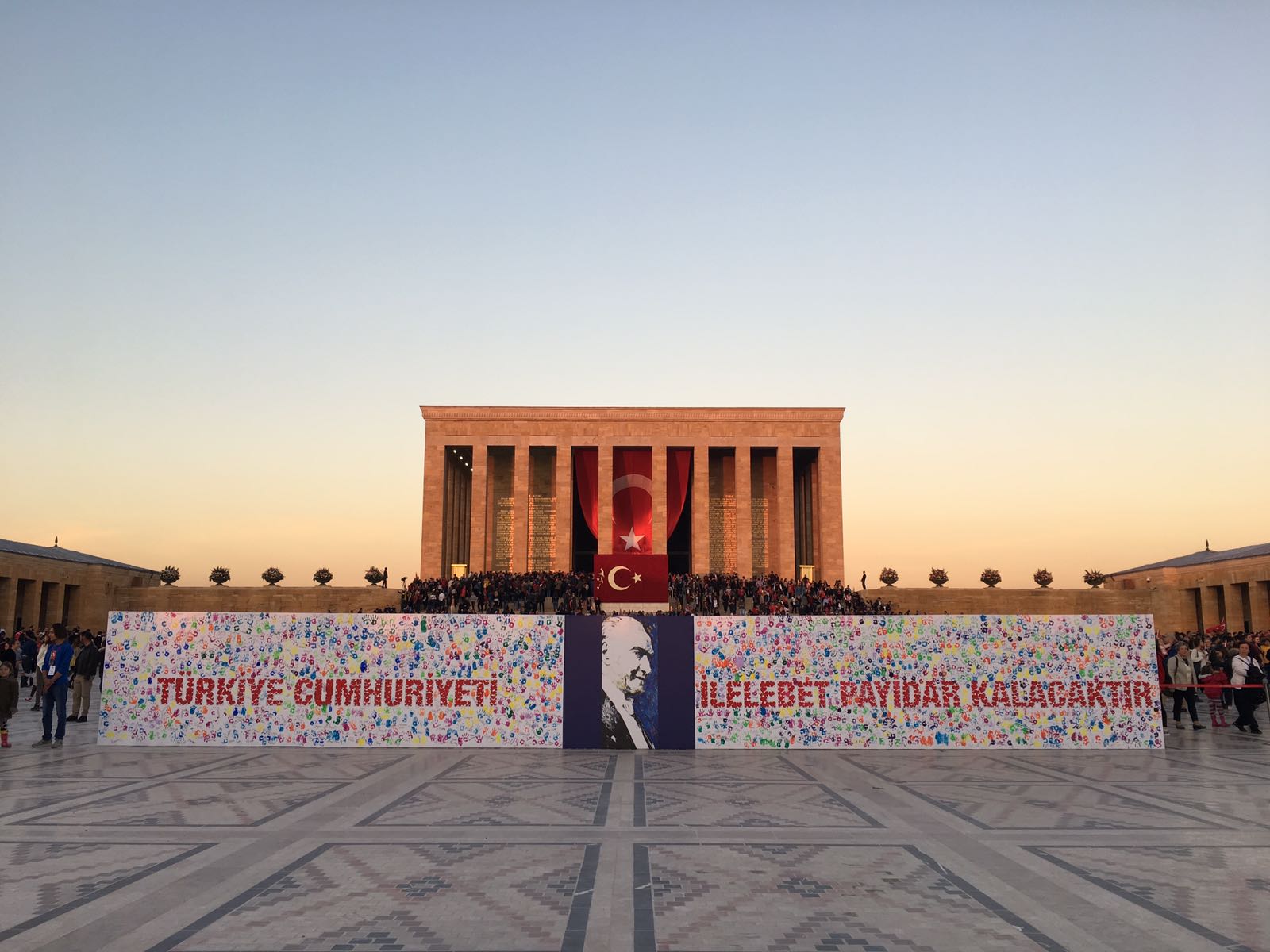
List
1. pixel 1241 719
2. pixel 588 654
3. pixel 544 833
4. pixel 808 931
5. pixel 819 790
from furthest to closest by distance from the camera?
1. pixel 1241 719
2. pixel 588 654
3. pixel 819 790
4. pixel 544 833
5. pixel 808 931

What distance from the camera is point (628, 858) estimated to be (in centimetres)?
714

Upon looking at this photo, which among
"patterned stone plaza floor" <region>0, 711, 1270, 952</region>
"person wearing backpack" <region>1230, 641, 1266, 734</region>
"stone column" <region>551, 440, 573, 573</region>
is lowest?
"patterned stone plaza floor" <region>0, 711, 1270, 952</region>

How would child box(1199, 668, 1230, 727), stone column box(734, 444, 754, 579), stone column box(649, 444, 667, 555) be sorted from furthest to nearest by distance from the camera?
stone column box(734, 444, 754, 579), stone column box(649, 444, 667, 555), child box(1199, 668, 1230, 727)

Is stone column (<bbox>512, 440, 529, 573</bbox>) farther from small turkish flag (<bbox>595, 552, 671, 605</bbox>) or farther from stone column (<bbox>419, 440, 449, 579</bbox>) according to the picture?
small turkish flag (<bbox>595, 552, 671, 605</bbox>)

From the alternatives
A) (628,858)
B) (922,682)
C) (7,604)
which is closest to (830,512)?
(922,682)

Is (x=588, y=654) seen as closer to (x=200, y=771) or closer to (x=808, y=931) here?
(x=200, y=771)

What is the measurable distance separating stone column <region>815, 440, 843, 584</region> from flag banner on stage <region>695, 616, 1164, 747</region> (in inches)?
1197

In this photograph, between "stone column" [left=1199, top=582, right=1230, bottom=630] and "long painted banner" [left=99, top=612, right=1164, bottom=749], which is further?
"stone column" [left=1199, top=582, right=1230, bottom=630]

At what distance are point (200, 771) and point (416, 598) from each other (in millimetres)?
18603

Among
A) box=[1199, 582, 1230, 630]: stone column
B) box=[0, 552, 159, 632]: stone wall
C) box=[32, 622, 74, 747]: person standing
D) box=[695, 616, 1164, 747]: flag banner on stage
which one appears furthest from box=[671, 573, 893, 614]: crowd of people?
box=[1199, 582, 1230, 630]: stone column

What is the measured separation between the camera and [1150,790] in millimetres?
10461

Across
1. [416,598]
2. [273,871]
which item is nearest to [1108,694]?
[273,871]

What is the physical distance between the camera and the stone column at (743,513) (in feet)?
150

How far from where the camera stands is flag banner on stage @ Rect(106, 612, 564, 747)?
1417cm
